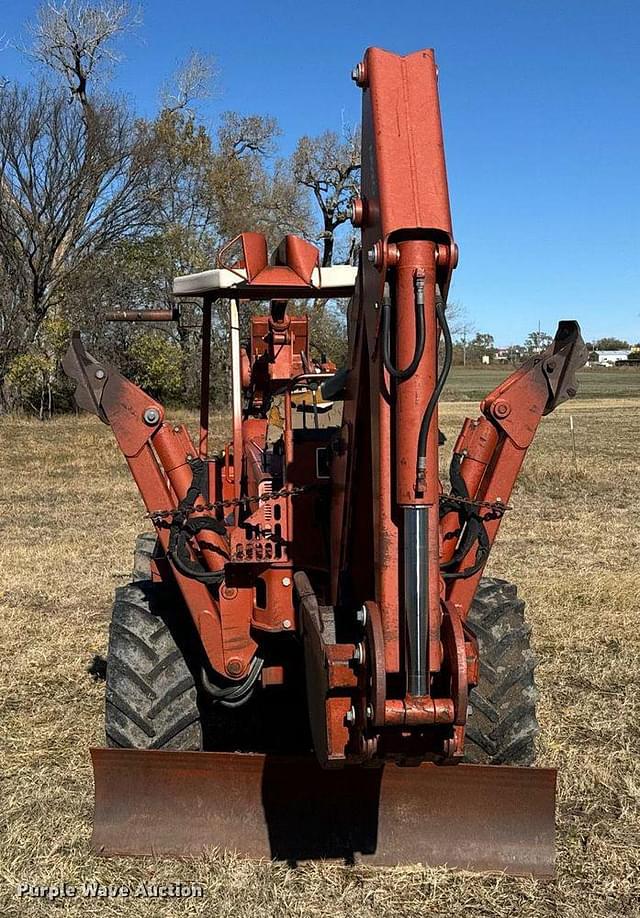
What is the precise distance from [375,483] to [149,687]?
5.77 feet

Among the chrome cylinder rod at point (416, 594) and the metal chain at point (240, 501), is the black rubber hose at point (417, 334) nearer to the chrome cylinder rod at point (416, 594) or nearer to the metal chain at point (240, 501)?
the chrome cylinder rod at point (416, 594)

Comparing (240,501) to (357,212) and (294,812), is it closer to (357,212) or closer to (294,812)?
(294,812)

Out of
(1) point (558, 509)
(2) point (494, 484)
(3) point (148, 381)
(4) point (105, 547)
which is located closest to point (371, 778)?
(2) point (494, 484)

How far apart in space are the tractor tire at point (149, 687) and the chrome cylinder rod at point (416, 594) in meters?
1.65

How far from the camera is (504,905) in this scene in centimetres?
366

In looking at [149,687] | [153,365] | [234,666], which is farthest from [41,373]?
[234,666]

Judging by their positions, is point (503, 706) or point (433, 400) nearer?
point (433, 400)

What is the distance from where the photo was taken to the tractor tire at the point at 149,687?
4.23m

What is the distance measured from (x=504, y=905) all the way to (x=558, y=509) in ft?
30.3

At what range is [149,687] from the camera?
168 inches

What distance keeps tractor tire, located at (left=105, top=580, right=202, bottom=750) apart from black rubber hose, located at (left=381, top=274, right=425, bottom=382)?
2041 mm

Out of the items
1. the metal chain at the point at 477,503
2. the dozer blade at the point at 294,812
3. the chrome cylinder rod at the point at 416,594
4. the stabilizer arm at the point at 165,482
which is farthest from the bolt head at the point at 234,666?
the chrome cylinder rod at the point at 416,594

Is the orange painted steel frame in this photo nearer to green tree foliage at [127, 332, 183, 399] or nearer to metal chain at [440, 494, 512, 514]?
metal chain at [440, 494, 512, 514]

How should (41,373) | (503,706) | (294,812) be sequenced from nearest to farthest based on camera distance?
(294,812), (503,706), (41,373)
